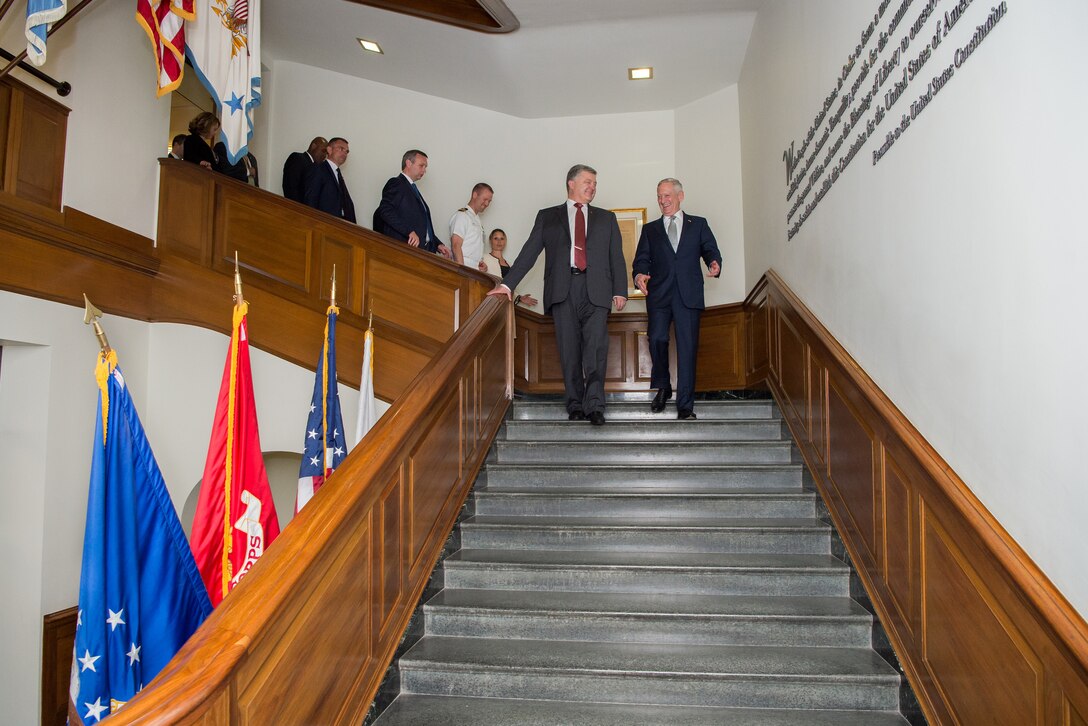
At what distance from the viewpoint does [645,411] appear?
5039 mm

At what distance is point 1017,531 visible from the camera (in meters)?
2.00

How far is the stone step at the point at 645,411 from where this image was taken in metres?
4.86

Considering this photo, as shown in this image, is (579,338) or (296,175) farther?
(296,175)

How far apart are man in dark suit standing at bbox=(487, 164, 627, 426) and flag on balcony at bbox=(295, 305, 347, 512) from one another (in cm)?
106

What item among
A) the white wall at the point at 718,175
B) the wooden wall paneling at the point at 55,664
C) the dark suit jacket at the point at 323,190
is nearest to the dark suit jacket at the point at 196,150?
the dark suit jacket at the point at 323,190

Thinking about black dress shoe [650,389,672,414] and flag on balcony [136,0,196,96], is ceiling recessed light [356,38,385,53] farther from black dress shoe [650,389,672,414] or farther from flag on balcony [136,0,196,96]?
black dress shoe [650,389,672,414]

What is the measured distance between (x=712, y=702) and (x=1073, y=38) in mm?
2119

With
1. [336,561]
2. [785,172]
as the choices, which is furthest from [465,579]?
[785,172]

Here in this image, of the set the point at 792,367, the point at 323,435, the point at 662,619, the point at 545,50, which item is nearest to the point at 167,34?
the point at 323,435

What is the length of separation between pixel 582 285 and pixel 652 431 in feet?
3.18

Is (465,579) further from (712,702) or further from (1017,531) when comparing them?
(1017,531)

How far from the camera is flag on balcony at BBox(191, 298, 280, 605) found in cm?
348

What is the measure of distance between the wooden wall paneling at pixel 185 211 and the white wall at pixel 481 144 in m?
2.44

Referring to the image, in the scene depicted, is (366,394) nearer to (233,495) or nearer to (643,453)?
(233,495)
